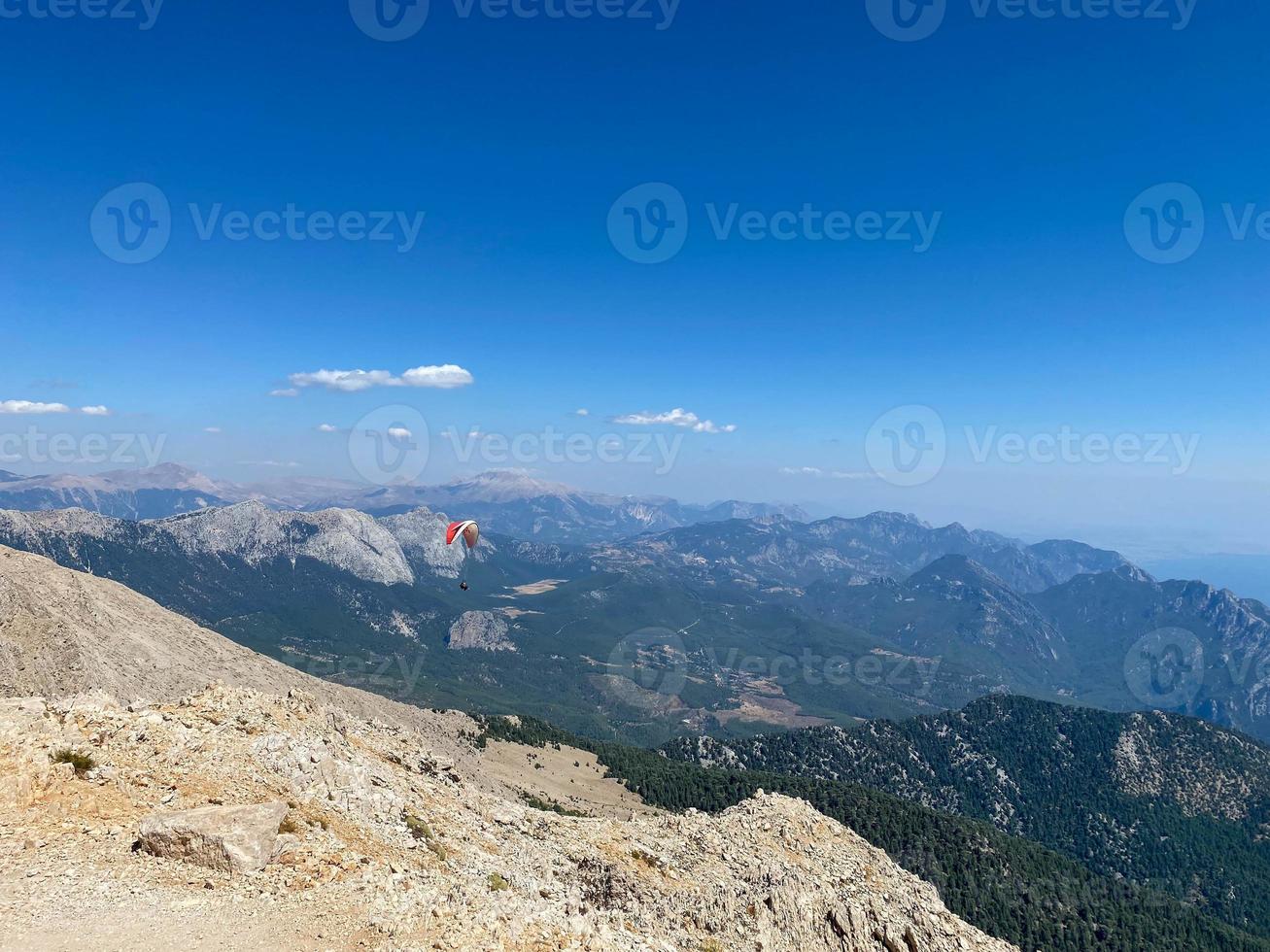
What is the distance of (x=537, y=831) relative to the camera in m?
56.0

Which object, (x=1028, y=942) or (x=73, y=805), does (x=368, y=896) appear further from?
(x=1028, y=942)

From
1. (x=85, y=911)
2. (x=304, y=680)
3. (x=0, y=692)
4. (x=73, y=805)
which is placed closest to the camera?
(x=85, y=911)

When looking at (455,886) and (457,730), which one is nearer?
(455,886)

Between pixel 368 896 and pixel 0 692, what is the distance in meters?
118

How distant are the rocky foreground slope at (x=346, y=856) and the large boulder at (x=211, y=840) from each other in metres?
0.08

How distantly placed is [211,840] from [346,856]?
6.38m

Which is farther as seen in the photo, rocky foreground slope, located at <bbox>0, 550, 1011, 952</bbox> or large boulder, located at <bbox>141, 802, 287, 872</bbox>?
large boulder, located at <bbox>141, 802, 287, 872</bbox>

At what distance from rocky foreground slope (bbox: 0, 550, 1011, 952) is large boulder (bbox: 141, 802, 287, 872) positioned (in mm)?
84

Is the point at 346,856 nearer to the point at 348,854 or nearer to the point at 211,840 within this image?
the point at 348,854

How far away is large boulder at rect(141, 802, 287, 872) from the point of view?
28.6 metres

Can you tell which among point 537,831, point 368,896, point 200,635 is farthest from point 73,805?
point 200,635

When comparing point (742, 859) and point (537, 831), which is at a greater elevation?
point (537, 831)

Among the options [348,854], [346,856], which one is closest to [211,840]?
[346,856]

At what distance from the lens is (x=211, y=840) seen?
2888cm
